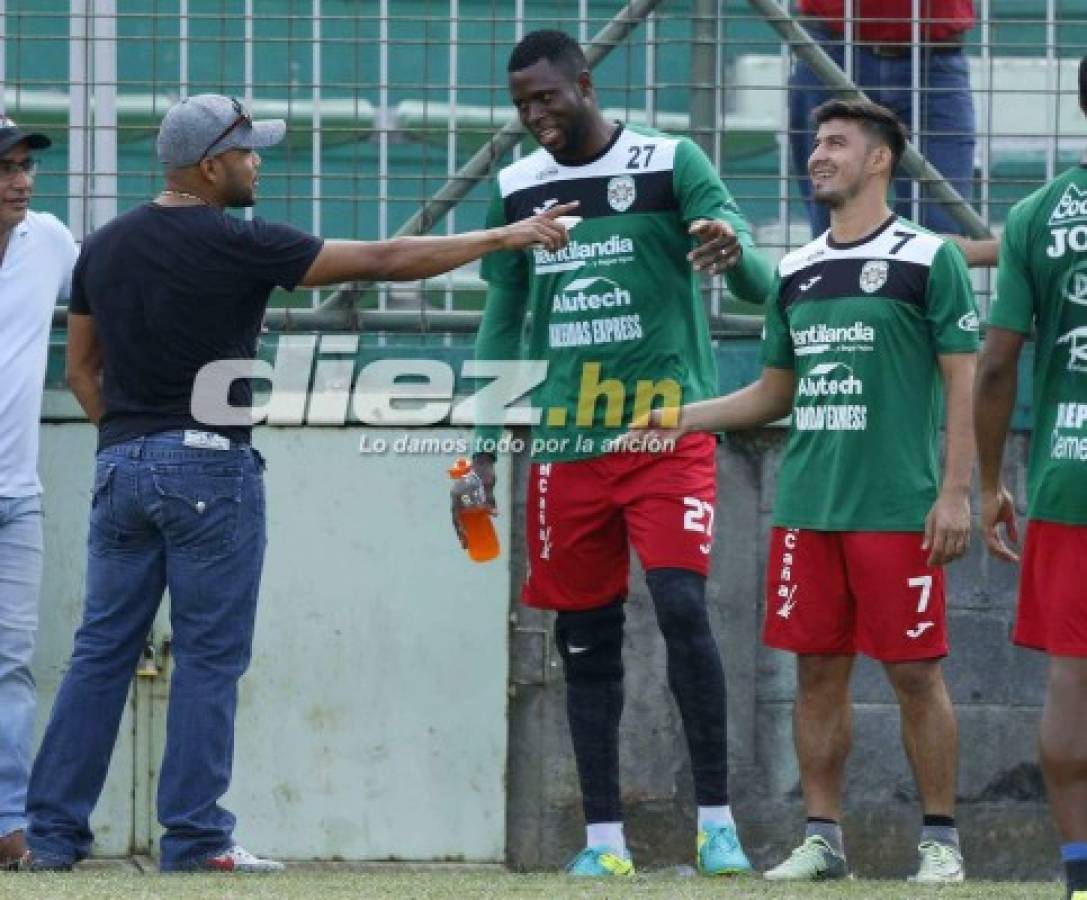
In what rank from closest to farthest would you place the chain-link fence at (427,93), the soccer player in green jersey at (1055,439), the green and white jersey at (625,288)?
the soccer player in green jersey at (1055,439) → the green and white jersey at (625,288) → the chain-link fence at (427,93)

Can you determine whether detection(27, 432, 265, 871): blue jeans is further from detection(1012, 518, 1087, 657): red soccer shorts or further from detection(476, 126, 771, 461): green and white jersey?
detection(1012, 518, 1087, 657): red soccer shorts

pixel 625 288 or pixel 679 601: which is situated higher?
pixel 625 288

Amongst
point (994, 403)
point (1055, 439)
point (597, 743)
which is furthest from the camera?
point (597, 743)

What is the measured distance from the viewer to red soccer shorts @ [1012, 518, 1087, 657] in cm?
563

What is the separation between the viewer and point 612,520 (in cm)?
747

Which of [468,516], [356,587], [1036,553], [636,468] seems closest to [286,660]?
[356,587]

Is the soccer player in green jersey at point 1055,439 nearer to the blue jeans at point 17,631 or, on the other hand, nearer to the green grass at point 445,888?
the green grass at point 445,888

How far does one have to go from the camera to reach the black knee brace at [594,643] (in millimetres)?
7449

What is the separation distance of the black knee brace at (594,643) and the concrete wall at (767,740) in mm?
967

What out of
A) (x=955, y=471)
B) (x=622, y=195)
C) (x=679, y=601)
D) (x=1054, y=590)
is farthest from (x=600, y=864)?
(x=1054, y=590)

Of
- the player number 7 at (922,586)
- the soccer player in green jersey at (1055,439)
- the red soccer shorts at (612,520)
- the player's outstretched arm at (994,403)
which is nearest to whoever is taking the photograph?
the soccer player in green jersey at (1055,439)

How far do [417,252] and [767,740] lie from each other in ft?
7.68

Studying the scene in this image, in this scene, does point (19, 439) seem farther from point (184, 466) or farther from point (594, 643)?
point (594, 643)

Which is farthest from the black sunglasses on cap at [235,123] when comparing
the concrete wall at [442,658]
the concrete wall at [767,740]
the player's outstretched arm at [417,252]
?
the concrete wall at [767,740]
